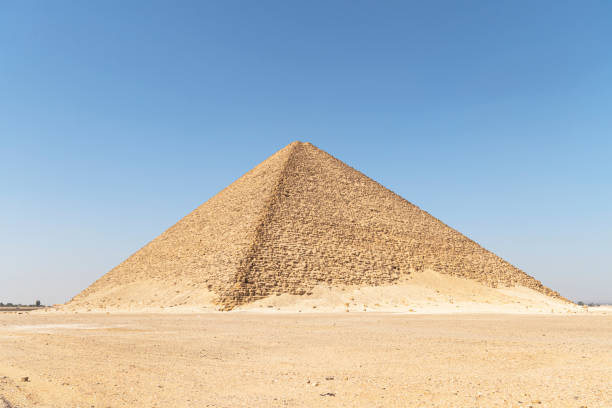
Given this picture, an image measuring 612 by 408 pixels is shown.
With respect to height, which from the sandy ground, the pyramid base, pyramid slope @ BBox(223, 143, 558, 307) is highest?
pyramid slope @ BBox(223, 143, 558, 307)

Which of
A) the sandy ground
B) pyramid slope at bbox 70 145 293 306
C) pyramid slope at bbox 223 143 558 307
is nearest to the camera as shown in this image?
the sandy ground

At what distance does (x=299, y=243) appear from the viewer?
36719mm

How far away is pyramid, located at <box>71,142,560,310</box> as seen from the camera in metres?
33.1

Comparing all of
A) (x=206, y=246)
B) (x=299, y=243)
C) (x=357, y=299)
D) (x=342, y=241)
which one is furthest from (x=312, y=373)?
(x=206, y=246)

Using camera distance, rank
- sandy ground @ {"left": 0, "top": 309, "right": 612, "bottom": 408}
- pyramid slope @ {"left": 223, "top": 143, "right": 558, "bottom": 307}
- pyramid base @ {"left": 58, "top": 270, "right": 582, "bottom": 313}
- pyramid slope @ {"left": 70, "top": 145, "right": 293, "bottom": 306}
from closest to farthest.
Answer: sandy ground @ {"left": 0, "top": 309, "right": 612, "bottom": 408} < pyramid base @ {"left": 58, "top": 270, "right": 582, "bottom": 313} < pyramid slope @ {"left": 223, "top": 143, "right": 558, "bottom": 307} < pyramid slope @ {"left": 70, "top": 145, "right": 293, "bottom": 306}

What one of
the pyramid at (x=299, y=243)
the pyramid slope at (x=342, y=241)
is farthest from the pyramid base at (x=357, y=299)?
the pyramid slope at (x=342, y=241)

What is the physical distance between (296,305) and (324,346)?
63.8ft

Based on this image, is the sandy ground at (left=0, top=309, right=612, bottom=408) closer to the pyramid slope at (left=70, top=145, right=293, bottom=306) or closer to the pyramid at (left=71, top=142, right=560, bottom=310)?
the pyramid at (left=71, top=142, right=560, bottom=310)

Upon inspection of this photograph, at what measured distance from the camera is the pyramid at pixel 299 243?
3312 cm

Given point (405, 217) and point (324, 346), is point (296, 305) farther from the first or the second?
point (405, 217)

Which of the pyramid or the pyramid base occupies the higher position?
the pyramid

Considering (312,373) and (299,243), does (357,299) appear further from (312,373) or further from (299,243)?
(312,373)

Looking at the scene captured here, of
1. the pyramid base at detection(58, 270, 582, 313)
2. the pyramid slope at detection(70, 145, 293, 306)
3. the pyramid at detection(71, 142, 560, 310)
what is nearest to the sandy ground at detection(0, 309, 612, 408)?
the pyramid base at detection(58, 270, 582, 313)

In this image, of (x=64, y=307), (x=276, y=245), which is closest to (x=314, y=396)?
(x=276, y=245)
